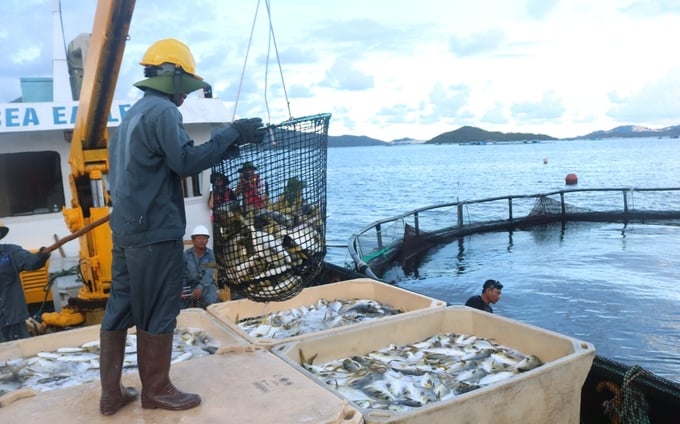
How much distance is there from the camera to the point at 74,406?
145 inches

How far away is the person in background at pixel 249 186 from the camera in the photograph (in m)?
4.30

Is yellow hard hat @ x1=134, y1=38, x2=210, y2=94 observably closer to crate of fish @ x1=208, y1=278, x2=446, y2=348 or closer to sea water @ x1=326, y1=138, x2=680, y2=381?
crate of fish @ x1=208, y1=278, x2=446, y2=348

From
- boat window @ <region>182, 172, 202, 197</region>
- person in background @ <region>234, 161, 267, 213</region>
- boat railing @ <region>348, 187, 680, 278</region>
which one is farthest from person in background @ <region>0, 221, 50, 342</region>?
boat railing @ <region>348, 187, 680, 278</region>

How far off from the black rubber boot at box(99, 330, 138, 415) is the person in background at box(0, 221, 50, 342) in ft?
11.5

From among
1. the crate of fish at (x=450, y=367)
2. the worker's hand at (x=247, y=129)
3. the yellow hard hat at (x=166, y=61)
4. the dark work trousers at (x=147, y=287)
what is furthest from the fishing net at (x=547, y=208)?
the dark work trousers at (x=147, y=287)

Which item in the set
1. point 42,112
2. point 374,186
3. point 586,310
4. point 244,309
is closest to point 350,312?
point 244,309

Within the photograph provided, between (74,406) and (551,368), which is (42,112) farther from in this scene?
(551,368)

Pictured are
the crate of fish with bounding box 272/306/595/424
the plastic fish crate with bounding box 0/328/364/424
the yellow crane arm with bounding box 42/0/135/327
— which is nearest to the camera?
the plastic fish crate with bounding box 0/328/364/424

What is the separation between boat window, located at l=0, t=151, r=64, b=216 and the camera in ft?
29.5

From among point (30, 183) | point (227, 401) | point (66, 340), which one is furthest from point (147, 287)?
point (30, 183)

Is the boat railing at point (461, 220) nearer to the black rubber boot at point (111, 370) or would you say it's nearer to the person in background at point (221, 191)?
the person in background at point (221, 191)

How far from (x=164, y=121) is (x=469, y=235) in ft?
70.2

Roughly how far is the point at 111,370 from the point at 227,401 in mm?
751

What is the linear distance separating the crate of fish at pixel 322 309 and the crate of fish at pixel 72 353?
0.24 meters
